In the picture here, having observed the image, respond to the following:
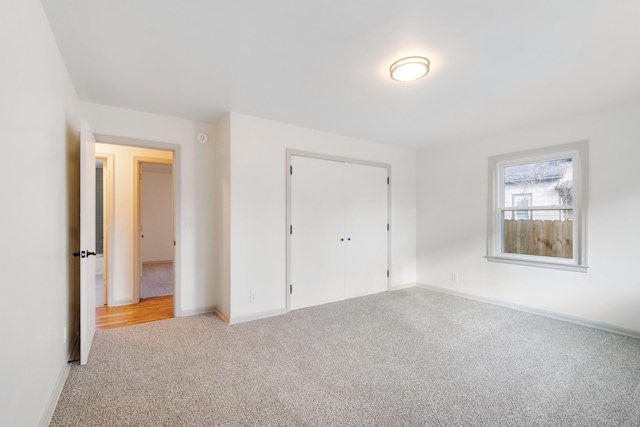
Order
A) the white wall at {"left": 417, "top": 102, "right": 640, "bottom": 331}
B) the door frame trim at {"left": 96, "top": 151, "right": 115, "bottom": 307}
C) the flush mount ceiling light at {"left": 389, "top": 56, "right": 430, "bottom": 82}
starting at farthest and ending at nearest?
the door frame trim at {"left": 96, "top": 151, "right": 115, "bottom": 307}, the white wall at {"left": 417, "top": 102, "right": 640, "bottom": 331}, the flush mount ceiling light at {"left": 389, "top": 56, "right": 430, "bottom": 82}

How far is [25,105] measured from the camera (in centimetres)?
142

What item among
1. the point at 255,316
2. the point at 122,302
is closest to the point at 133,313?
the point at 122,302

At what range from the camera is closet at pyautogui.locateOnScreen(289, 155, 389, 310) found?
3.79 m

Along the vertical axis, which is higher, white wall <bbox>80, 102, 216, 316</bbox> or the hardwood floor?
white wall <bbox>80, 102, 216, 316</bbox>

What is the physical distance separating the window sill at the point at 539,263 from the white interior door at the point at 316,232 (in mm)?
2139

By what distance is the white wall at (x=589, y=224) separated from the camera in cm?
300

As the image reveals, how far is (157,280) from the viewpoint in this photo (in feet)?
18.2

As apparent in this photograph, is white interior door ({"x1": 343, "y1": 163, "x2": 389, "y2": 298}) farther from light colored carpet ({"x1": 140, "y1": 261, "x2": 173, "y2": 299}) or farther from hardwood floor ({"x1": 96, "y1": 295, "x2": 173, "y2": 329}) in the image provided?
light colored carpet ({"x1": 140, "y1": 261, "x2": 173, "y2": 299})

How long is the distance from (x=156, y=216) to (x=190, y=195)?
5234 mm

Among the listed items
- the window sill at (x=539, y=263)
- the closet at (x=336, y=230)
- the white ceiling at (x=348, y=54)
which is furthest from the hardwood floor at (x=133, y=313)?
the window sill at (x=539, y=263)

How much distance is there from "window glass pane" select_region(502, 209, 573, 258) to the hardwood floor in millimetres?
4535

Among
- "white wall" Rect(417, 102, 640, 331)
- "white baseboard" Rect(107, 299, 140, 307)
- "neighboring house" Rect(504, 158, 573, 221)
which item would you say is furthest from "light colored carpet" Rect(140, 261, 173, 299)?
"neighboring house" Rect(504, 158, 573, 221)

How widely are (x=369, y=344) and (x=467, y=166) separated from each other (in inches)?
121

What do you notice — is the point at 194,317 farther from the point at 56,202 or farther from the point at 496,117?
the point at 496,117
